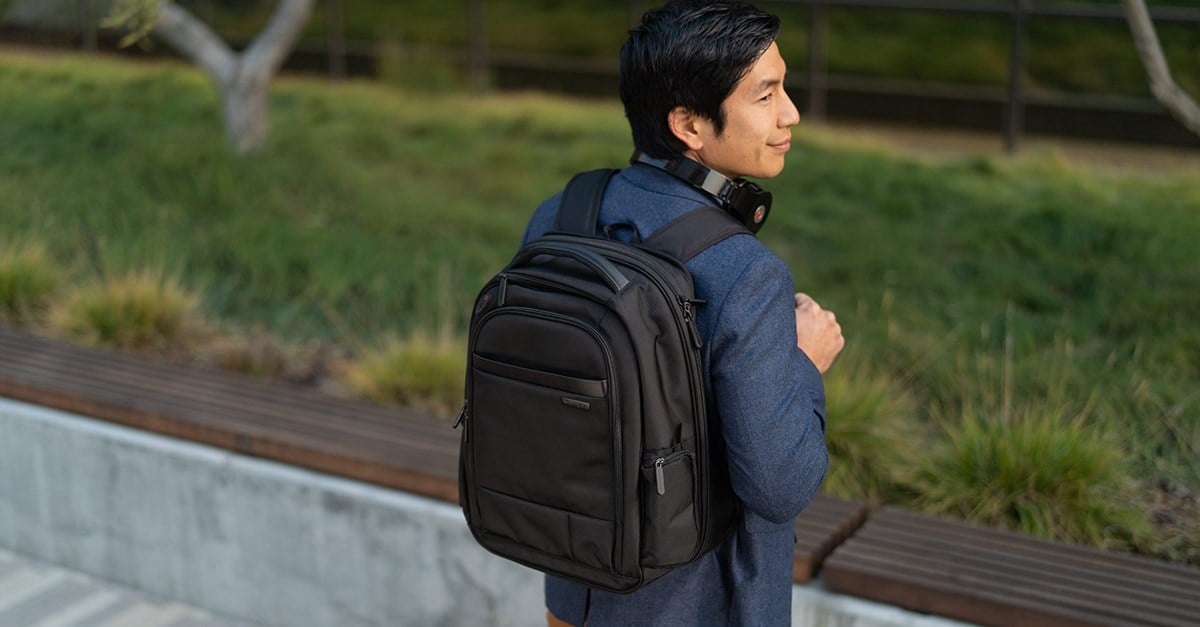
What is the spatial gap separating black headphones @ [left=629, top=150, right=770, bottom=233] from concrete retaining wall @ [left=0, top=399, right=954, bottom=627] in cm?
175

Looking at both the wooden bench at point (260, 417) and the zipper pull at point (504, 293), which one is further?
the wooden bench at point (260, 417)

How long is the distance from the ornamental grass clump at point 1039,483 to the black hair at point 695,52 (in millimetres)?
2209

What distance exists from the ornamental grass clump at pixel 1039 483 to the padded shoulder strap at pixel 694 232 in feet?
6.94

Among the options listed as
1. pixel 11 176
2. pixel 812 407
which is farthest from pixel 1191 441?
pixel 11 176

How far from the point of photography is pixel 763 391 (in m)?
2.05

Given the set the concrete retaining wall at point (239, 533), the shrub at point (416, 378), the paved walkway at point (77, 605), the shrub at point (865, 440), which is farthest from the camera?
the shrub at point (416, 378)

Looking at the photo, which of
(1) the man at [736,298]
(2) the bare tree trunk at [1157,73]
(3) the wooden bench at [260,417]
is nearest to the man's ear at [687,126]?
(1) the man at [736,298]

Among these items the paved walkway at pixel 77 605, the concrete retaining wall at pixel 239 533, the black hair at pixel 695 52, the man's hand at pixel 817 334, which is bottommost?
the paved walkway at pixel 77 605

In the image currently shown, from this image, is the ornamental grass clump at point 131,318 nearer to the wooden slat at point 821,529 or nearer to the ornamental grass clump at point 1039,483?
the wooden slat at point 821,529

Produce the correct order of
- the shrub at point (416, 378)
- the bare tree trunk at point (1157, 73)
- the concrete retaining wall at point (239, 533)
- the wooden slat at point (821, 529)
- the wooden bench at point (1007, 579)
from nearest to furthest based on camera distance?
the wooden bench at point (1007, 579), the wooden slat at point (821, 529), the concrete retaining wall at point (239, 533), the bare tree trunk at point (1157, 73), the shrub at point (416, 378)

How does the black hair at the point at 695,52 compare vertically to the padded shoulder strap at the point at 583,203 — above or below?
above

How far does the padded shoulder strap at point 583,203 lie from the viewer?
2.26 meters

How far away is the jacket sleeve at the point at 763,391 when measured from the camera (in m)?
2.04

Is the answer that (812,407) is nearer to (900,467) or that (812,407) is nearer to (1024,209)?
(900,467)
